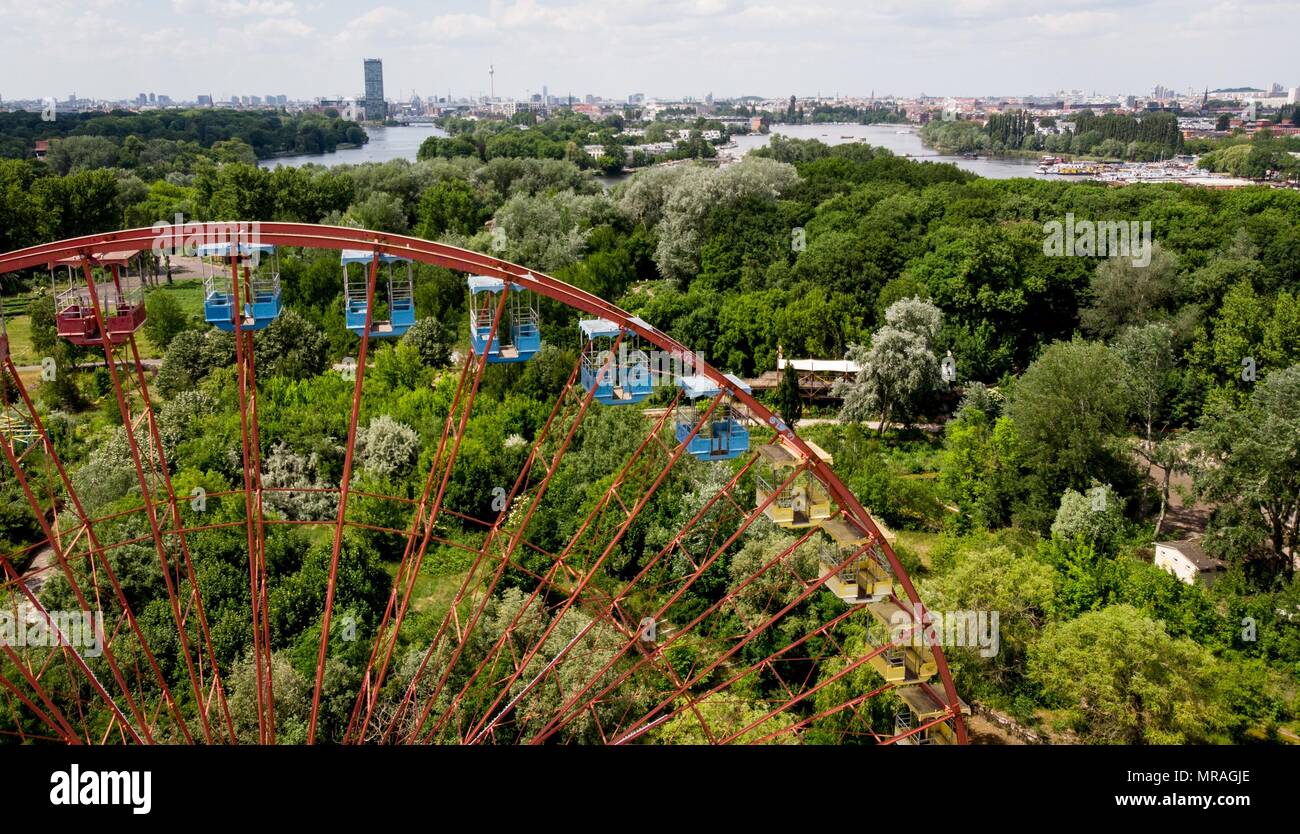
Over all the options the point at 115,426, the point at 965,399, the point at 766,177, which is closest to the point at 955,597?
the point at 965,399

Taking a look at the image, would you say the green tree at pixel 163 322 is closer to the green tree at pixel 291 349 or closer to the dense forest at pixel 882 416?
the dense forest at pixel 882 416

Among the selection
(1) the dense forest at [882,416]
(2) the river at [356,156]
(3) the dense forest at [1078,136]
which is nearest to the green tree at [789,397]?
(1) the dense forest at [882,416]

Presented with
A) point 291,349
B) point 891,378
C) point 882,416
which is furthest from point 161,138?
point 891,378

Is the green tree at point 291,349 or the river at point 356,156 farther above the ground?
the river at point 356,156

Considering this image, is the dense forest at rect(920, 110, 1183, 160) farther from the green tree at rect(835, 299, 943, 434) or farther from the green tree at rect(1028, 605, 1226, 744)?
the green tree at rect(1028, 605, 1226, 744)

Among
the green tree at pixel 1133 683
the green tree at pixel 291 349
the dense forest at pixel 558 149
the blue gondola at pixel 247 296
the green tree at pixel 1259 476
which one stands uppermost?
the dense forest at pixel 558 149

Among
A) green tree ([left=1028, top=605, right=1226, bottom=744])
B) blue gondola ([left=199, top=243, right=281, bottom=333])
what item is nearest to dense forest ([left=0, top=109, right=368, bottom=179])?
blue gondola ([left=199, top=243, right=281, bottom=333])
